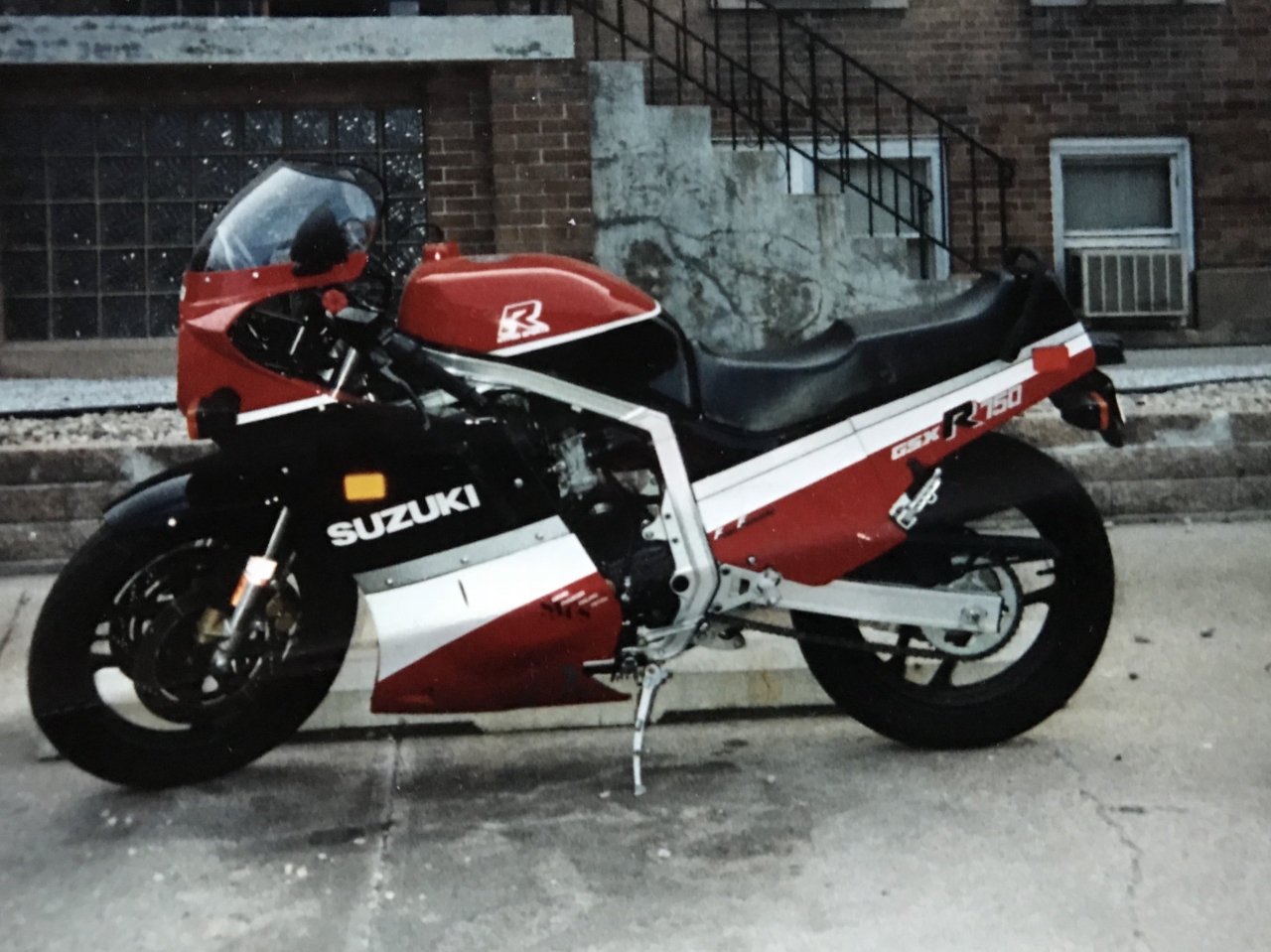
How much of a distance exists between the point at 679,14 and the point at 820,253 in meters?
2.62

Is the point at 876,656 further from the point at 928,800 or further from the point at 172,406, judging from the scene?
the point at 172,406

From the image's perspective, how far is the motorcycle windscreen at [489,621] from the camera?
323 cm

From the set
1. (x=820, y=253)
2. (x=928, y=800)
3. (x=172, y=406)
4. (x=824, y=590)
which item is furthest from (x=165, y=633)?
(x=820, y=253)

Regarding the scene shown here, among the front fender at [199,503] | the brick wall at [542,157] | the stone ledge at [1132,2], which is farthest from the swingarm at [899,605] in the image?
the stone ledge at [1132,2]

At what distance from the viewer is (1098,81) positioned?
11125 mm

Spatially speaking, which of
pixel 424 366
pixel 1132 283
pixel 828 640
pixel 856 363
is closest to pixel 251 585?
pixel 424 366

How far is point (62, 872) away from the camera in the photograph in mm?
3041

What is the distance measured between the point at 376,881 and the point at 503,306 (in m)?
1.17

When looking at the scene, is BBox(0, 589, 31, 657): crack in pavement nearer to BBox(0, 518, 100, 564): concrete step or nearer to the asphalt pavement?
BBox(0, 518, 100, 564): concrete step

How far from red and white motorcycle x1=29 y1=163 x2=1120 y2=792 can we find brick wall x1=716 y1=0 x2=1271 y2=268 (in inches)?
309

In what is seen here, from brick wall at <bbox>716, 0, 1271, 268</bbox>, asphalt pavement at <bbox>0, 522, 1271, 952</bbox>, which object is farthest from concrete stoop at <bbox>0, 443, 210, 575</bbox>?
brick wall at <bbox>716, 0, 1271, 268</bbox>

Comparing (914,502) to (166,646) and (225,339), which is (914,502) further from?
(166,646)

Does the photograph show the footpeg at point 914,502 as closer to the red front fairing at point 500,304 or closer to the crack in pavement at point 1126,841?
the crack in pavement at point 1126,841

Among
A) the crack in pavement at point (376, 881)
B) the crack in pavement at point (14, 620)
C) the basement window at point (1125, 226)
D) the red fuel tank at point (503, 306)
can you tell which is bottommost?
the crack in pavement at point (376, 881)
